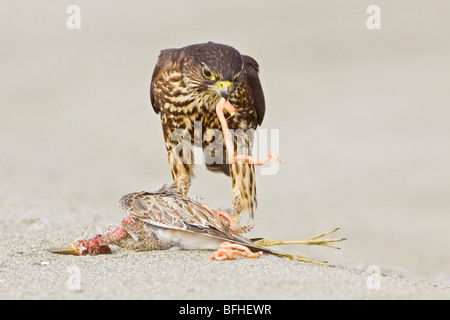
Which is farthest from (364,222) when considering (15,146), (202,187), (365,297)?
(15,146)

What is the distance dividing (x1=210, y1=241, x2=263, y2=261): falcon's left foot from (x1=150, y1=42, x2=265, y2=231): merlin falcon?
820 millimetres

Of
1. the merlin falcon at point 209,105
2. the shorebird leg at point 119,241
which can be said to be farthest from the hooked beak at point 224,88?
the shorebird leg at point 119,241

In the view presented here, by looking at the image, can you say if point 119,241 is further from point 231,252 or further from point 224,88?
point 224,88

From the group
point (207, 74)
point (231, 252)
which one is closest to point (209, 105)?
point (207, 74)

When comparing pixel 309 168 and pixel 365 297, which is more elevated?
pixel 365 297

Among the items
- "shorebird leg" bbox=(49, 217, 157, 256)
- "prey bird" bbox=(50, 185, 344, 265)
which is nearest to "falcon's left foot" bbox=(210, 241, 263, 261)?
"prey bird" bbox=(50, 185, 344, 265)

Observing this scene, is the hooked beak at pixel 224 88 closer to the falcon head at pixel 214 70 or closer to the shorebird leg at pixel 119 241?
the falcon head at pixel 214 70

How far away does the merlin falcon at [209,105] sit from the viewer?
543 centimetres

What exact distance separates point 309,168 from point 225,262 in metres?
7.02

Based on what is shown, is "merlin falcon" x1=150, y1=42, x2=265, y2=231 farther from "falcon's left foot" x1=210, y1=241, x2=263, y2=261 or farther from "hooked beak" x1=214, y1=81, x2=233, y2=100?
"falcon's left foot" x1=210, y1=241, x2=263, y2=261

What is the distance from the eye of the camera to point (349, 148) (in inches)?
458

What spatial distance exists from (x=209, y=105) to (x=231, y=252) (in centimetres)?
162

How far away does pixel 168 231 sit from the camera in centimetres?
464
